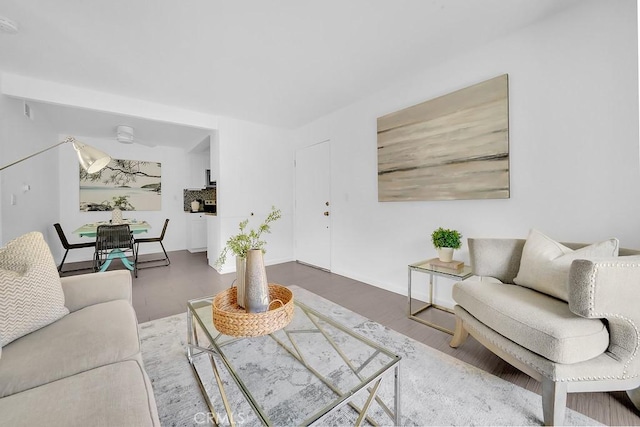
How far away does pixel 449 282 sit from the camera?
2.46m

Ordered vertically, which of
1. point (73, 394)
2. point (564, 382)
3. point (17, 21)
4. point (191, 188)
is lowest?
point (564, 382)

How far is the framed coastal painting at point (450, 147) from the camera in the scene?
2.12m

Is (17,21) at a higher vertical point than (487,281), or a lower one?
higher

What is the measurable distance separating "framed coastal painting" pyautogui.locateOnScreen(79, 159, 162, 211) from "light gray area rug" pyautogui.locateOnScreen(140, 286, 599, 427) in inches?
178

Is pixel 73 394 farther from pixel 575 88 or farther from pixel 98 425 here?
pixel 575 88

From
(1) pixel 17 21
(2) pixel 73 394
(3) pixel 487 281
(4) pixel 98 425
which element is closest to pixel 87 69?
(1) pixel 17 21

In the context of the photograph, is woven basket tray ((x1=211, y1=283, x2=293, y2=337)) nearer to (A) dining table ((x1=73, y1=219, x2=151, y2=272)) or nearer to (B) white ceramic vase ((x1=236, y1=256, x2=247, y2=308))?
(B) white ceramic vase ((x1=236, y1=256, x2=247, y2=308))

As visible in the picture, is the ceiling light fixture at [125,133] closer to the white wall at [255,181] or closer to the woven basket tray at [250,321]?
the white wall at [255,181]

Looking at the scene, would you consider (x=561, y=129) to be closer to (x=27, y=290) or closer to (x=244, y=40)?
(x=244, y=40)

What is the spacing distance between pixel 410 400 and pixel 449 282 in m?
1.40

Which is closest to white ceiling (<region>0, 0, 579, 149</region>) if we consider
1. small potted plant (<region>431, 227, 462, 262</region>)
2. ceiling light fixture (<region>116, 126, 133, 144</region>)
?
ceiling light fixture (<region>116, 126, 133, 144</region>)

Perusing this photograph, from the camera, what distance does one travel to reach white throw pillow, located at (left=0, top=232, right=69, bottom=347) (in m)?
1.11

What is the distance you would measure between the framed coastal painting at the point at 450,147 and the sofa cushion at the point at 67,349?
2.56 meters

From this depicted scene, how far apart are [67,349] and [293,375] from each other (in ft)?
3.56
